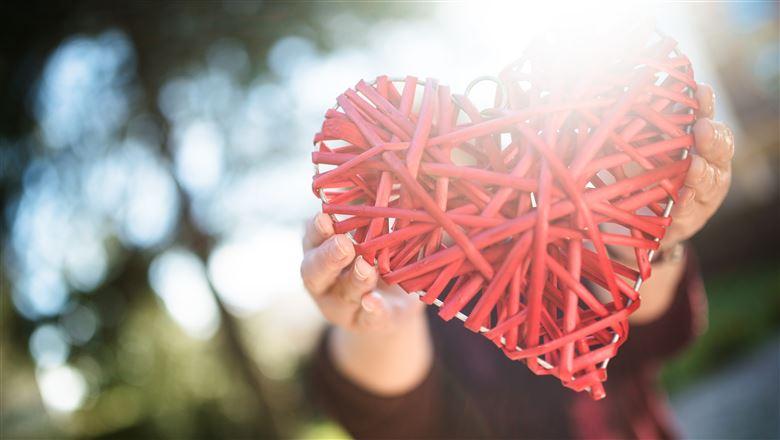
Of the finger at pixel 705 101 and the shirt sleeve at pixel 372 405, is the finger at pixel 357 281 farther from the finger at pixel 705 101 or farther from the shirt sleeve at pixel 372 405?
the shirt sleeve at pixel 372 405

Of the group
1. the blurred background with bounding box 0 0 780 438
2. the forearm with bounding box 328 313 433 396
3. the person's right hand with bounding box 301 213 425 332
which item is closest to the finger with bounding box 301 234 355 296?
the person's right hand with bounding box 301 213 425 332

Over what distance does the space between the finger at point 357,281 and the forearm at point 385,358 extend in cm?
43

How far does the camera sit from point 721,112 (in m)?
7.61

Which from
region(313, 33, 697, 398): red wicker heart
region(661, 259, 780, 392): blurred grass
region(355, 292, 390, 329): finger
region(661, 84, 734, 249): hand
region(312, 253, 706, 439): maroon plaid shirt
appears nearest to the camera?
region(313, 33, 697, 398): red wicker heart

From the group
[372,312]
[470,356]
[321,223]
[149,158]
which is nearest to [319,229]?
[321,223]

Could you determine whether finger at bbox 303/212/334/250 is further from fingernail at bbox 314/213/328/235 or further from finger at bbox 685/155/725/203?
finger at bbox 685/155/725/203

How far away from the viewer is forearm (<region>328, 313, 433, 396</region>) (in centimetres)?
136

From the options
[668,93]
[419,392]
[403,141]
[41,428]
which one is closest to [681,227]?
[668,93]

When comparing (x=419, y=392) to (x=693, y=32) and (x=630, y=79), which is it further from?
(x=693, y=32)

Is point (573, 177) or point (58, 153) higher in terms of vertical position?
point (573, 177)

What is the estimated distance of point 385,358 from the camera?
4.54 feet

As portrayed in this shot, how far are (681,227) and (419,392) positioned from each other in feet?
2.53

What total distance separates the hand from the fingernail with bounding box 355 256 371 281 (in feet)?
1.45

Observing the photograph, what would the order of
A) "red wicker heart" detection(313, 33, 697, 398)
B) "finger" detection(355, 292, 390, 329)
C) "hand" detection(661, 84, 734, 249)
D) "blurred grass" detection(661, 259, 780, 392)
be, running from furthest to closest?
"blurred grass" detection(661, 259, 780, 392)
"finger" detection(355, 292, 390, 329)
"hand" detection(661, 84, 734, 249)
"red wicker heart" detection(313, 33, 697, 398)
